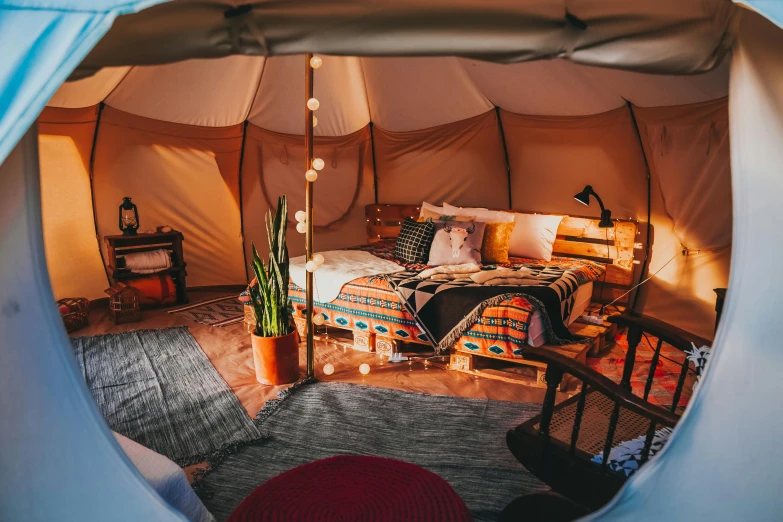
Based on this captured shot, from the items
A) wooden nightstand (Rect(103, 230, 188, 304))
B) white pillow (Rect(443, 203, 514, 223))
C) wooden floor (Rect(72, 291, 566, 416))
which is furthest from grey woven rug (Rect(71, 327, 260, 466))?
white pillow (Rect(443, 203, 514, 223))

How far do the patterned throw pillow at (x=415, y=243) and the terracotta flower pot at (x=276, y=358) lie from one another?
4.57 ft

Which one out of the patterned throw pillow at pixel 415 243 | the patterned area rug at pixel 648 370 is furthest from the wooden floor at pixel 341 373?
the patterned throw pillow at pixel 415 243

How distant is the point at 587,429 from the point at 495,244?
2568 millimetres

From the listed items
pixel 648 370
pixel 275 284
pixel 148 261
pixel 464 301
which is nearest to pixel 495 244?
pixel 464 301

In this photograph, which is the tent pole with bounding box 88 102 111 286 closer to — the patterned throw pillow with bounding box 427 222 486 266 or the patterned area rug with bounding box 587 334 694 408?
the patterned throw pillow with bounding box 427 222 486 266

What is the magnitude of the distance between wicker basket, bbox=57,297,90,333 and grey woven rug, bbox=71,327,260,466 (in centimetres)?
30

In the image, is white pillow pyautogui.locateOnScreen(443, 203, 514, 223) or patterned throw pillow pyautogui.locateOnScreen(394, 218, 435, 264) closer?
patterned throw pillow pyautogui.locateOnScreen(394, 218, 435, 264)

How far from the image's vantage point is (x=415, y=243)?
4.38m

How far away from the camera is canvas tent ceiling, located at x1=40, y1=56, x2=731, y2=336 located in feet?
13.0

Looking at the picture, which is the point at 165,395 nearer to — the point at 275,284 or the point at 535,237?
the point at 275,284

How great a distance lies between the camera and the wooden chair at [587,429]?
5.11 feet

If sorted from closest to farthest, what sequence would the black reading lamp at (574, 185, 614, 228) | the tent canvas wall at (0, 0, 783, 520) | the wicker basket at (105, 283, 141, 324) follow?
the tent canvas wall at (0, 0, 783, 520) < the black reading lamp at (574, 185, 614, 228) < the wicker basket at (105, 283, 141, 324)

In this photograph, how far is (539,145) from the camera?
4.81m

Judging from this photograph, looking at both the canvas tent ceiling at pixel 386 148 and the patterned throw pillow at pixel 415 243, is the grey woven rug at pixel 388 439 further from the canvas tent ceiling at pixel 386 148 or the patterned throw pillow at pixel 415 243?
the canvas tent ceiling at pixel 386 148
